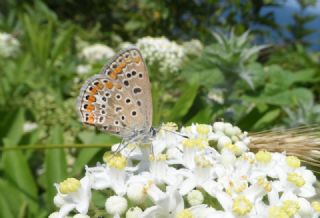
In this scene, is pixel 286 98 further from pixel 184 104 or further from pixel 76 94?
pixel 76 94

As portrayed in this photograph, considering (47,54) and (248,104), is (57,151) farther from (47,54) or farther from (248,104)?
(47,54)

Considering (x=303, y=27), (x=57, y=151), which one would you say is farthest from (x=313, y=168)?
(x=303, y=27)

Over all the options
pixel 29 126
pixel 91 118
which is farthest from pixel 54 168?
pixel 29 126

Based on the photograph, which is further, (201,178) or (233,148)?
(233,148)

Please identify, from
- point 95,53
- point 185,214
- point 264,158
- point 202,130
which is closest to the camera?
point 185,214

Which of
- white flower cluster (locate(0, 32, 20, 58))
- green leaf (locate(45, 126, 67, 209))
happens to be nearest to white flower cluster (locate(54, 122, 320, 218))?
green leaf (locate(45, 126, 67, 209))

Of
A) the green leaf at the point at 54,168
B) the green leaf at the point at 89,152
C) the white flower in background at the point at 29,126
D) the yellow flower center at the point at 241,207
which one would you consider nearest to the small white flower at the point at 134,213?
the yellow flower center at the point at 241,207

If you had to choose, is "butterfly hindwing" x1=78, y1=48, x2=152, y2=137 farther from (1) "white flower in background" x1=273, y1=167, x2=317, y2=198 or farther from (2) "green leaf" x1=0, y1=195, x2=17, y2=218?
(2) "green leaf" x1=0, y1=195, x2=17, y2=218

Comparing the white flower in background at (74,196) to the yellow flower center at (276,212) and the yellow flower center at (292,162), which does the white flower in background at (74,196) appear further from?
the yellow flower center at (292,162)

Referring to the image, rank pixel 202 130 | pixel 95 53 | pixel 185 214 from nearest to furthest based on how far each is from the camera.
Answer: pixel 185 214 < pixel 202 130 < pixel 95 53
